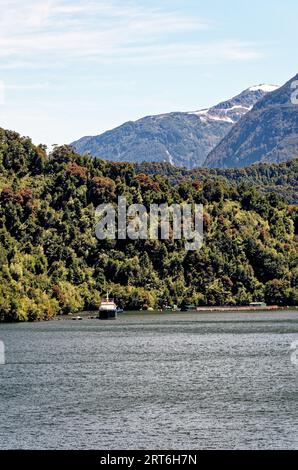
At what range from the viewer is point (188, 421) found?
7500cm

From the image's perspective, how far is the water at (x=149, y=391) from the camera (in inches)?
2726

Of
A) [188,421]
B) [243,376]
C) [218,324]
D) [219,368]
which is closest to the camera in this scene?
[188,421]

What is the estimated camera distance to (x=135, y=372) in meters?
105

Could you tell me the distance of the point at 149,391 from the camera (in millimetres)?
90438

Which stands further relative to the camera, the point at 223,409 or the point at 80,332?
the point at 80,332

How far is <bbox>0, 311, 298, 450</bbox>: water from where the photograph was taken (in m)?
69.2

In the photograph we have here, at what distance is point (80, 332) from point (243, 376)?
205 ft
